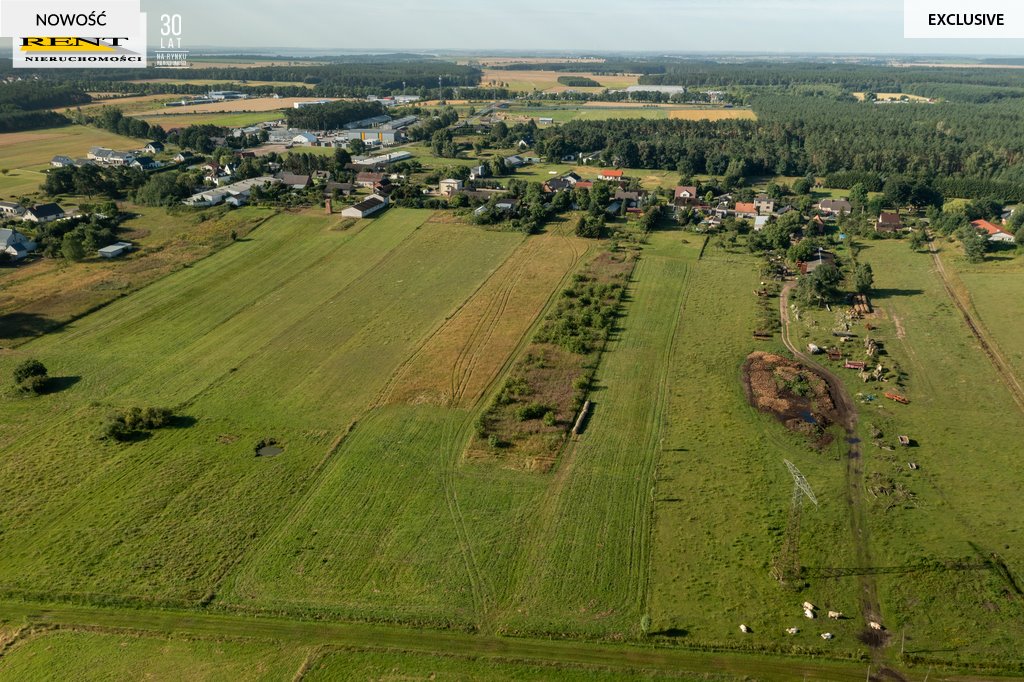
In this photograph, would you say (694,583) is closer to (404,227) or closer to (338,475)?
(338,475)

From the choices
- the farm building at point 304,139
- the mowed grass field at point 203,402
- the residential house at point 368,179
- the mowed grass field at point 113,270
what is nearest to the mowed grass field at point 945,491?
the mowed grass field at point 203,402

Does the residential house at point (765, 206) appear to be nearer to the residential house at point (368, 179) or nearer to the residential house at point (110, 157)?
the residential house at point (368, 179)

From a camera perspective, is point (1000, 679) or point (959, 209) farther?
point (959, 209)

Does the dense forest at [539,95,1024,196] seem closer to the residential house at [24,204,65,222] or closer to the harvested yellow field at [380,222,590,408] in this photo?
the harvested yellow field at [380,222,590,408]

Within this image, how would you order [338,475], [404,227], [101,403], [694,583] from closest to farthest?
[694,583] < [338,475] < [101,403] < [404,227]

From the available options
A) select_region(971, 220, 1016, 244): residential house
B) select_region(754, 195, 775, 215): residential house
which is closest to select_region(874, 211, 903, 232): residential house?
select_region(971, 220, 1016, 244): residential house

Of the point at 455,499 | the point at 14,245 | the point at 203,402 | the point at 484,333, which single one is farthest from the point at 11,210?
the point at 455,499

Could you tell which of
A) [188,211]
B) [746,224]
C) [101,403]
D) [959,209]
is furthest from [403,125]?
[101,403]

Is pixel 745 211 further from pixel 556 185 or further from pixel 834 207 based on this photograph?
pixel 556 185
